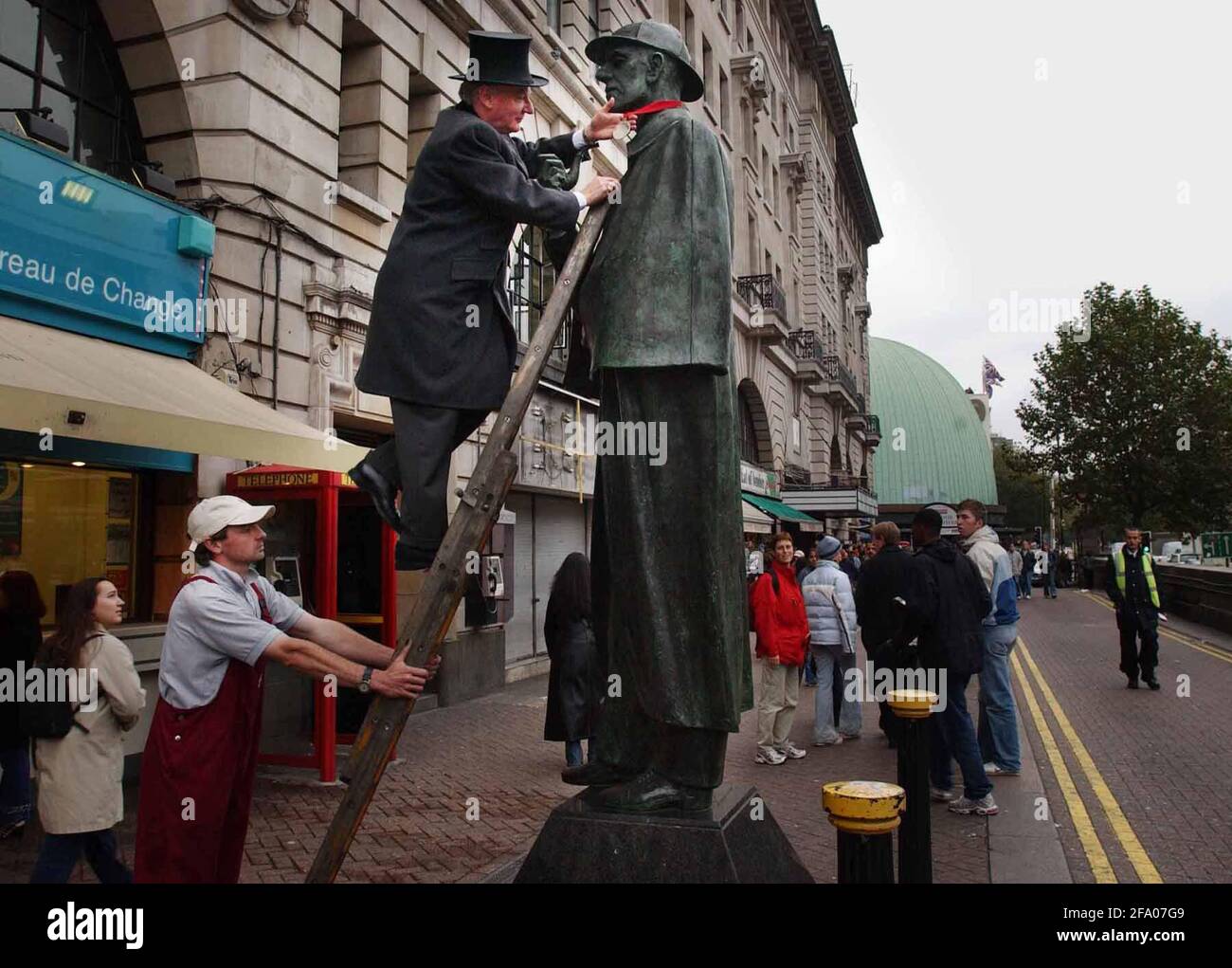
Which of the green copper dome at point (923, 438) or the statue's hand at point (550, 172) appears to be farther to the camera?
the green copper dome at point (923, 438)

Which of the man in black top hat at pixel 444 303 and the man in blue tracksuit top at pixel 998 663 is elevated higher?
the man in black top hat at pixel 444 303

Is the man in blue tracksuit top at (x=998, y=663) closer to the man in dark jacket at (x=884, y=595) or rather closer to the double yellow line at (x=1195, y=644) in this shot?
the man in dark jacket at (x=884, y=595)

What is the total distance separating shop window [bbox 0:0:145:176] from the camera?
8250mm

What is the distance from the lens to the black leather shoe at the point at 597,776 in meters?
3.39

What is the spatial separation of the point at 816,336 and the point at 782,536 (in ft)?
110

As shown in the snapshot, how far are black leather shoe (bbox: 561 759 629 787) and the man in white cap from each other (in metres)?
0.82

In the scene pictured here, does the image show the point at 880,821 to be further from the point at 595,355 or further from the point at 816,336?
the point at 816,336

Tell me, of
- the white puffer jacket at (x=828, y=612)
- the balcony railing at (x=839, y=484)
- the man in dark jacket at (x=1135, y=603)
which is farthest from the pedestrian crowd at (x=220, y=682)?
the balcony railing at (x=839, y=484)

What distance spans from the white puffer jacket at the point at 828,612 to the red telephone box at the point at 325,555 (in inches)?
167

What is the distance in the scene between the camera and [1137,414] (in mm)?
A: 43406

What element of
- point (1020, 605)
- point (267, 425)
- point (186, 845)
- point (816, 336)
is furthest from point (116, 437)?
point (816, 336)

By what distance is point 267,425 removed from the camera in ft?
25.7

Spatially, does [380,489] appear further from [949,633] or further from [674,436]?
[949,633]

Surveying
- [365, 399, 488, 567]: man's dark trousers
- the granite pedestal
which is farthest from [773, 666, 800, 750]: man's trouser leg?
[365, 399, 488, 567]: man's dark trousers
